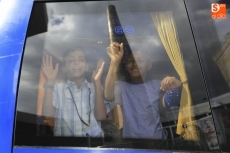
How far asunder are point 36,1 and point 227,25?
4.64 feet

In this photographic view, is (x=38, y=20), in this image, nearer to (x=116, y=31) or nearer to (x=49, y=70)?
(x=49, y=70)

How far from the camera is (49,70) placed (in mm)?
2127

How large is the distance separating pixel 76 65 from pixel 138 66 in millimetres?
459

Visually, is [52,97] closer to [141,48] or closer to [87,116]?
[87,116]

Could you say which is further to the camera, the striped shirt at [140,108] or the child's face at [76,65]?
the child's face at [76,65]

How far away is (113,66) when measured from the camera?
7.13 ft

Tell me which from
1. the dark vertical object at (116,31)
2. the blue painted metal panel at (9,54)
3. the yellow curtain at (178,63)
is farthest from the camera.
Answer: the dark vertical object at (116,31)

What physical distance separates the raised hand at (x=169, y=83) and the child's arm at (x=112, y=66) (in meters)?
0.35

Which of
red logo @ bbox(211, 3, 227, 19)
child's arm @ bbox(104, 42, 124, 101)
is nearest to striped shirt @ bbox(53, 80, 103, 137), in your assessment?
child's arm @ bbox(104, 42, 124, 101)

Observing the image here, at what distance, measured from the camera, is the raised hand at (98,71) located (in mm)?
2164

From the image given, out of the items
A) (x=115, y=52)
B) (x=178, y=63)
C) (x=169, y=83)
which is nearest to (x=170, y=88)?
(x=169, y=83)

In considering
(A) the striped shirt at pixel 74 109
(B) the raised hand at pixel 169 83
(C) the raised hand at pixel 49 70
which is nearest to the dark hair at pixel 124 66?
(B) the raised hand at pixel 169 83

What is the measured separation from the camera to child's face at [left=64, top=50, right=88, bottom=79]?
7.27 feet

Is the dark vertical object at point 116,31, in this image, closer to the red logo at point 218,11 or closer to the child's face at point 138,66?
the child's face at point 138,66
